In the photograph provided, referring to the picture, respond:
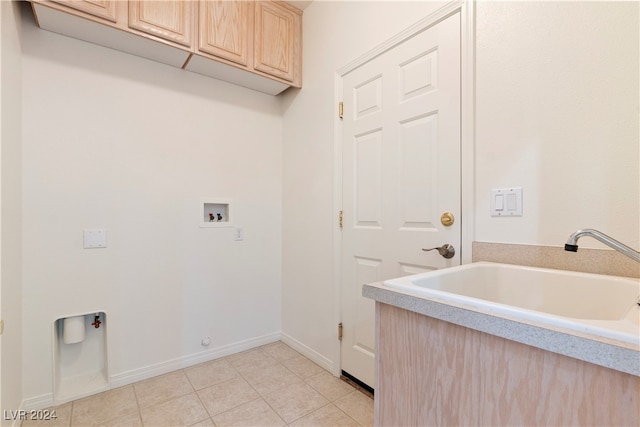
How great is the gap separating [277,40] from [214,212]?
145cm

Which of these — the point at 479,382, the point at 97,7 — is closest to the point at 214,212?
the point at 97,7

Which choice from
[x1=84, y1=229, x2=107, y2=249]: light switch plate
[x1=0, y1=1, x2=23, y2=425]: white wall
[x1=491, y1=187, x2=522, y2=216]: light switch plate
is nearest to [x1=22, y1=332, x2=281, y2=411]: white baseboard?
[x1=0, y1=1, x2=23, y2=425]: white wall

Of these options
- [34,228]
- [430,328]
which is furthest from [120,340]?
[430,328]

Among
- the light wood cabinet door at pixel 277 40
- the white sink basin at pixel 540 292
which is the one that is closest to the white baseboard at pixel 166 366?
the white sink basin at pixel 540 292

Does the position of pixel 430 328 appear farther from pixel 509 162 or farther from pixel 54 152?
pixel 54 152

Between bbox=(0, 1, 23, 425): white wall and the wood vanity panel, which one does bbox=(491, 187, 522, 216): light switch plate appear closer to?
the wood vanity panel

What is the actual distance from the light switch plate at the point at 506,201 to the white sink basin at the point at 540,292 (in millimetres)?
231

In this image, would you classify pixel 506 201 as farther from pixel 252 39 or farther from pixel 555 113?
pixel 252 39

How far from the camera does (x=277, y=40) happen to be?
2.27 metres

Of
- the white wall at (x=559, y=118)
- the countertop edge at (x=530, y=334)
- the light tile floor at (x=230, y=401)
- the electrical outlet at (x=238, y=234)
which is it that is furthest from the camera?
the electrical outlet at (x=238, y=234)

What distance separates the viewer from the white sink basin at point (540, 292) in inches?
24.2

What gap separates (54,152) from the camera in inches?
67.1

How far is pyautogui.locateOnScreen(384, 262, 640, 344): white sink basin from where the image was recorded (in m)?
0.61

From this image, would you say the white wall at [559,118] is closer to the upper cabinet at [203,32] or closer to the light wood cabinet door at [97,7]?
the upper cabinet at [203,32]
